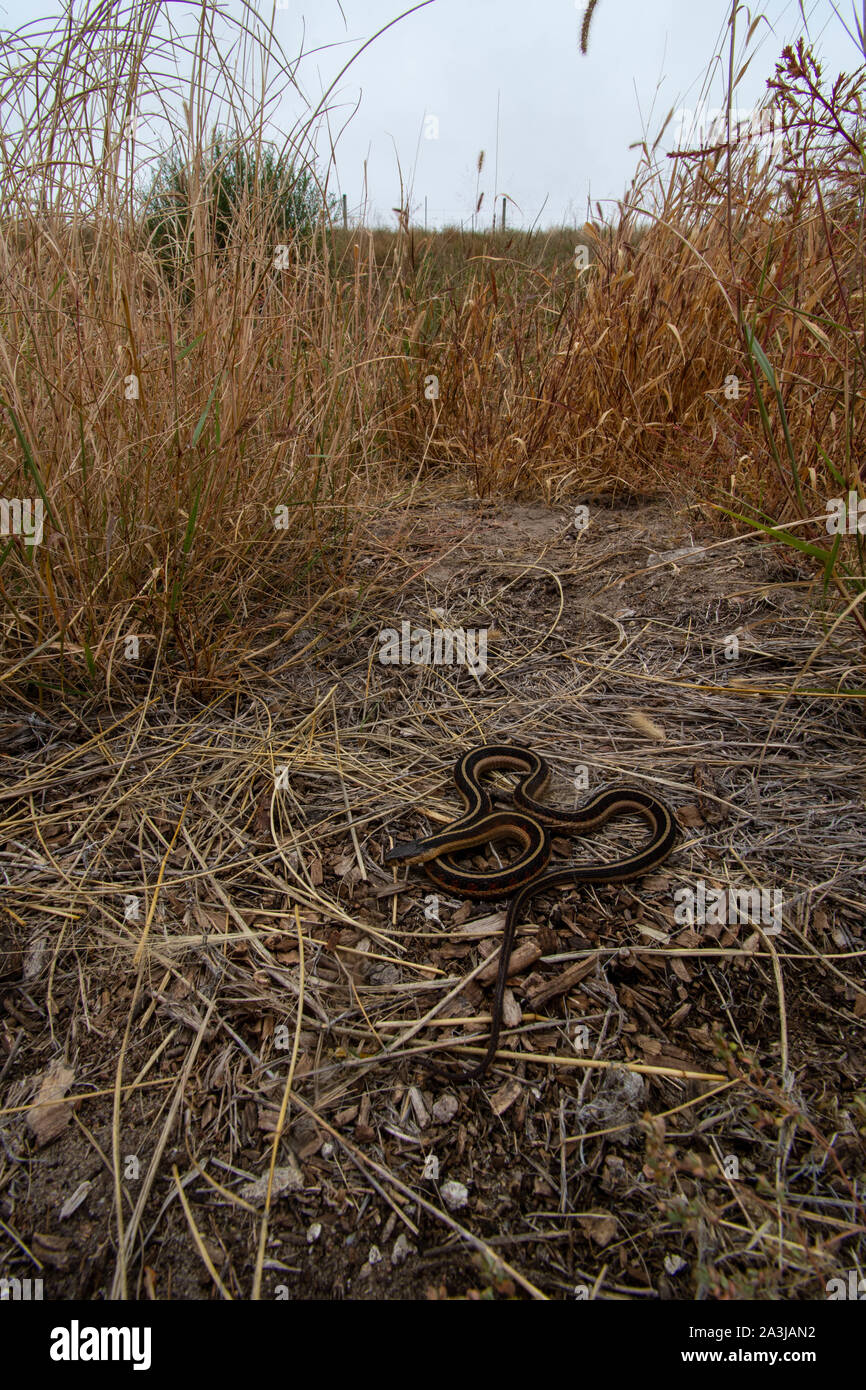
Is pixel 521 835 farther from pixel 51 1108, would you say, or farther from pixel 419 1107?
pixel 51 1108

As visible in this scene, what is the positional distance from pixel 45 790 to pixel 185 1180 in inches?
52.3

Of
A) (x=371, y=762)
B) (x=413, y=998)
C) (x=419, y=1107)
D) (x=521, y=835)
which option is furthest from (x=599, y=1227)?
(x=371, y=762)

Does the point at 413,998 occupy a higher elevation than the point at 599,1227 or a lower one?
higher

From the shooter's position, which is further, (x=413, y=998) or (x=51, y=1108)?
(x=413, y=998)

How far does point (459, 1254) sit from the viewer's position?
1.31m

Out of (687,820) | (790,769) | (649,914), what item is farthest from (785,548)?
(649,914)

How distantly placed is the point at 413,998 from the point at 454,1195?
1.45 ft

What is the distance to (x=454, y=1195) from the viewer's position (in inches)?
54.7

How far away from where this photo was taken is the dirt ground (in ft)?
4.30

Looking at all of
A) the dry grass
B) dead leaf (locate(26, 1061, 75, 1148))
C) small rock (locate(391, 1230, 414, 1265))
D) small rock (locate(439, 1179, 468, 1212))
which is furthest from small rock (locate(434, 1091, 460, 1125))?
dead leaf (locate(26, 1061, 75, 1148))

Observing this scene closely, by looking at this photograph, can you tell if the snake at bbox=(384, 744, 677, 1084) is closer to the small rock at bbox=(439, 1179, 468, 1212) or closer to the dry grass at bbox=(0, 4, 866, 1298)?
the dry grass at bbox=(0, 4, 866, 1298)

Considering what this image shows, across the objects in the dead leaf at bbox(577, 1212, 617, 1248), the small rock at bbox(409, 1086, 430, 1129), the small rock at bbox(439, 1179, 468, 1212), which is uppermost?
the small rock at bbox(409, 1086, 430, 1129)

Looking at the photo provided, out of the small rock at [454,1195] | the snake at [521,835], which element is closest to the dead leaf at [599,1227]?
the small rock at [454,1195]

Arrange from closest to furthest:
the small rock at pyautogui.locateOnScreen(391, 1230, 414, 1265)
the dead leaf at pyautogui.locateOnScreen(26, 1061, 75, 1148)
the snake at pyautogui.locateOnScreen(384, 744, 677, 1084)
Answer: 1. the small rock at pyautogui.locateOnScreen(391, 1230, 414, 1265)
2. the dead leaf at pyautogui.locateOnScreen(26, 1061, 75, 1148)
3. the snake at pyautogui.locateOnScreen(384, 744, 677, 1084)
